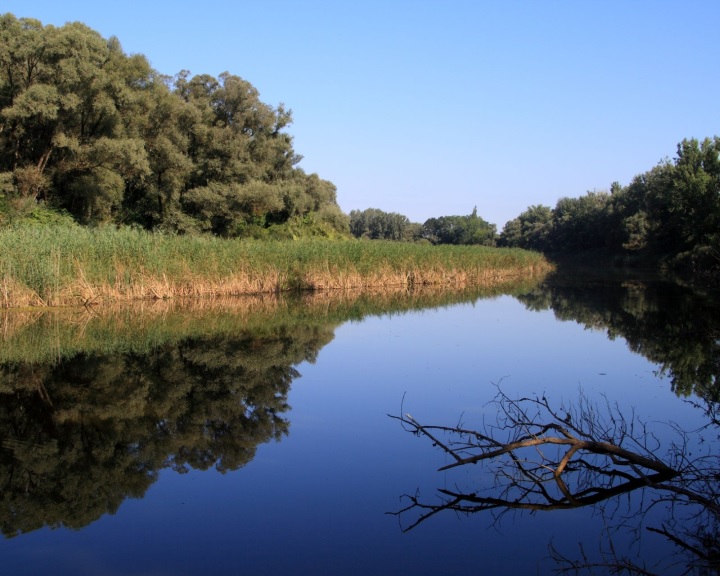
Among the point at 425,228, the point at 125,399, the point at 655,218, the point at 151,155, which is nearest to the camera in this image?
the point at 125,399

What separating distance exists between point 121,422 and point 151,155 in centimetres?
2340

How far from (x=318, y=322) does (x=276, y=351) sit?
4156 millimetres

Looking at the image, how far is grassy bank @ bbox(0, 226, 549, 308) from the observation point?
16484 millimetres

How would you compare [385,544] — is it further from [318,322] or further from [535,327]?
[535,327]

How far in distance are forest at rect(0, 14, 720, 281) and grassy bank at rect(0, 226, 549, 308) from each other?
147 inches

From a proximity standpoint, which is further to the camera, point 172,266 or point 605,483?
point 172,266

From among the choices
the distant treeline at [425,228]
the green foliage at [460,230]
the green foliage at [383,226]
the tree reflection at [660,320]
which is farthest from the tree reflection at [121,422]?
the green foliage at [383,226]

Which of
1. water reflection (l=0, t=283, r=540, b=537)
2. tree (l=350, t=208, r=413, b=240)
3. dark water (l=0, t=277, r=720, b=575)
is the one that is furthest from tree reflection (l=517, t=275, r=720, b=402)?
tree (l=350, t=208, r=413, b=240)

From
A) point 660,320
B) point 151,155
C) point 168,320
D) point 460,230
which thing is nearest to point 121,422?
point 168,320

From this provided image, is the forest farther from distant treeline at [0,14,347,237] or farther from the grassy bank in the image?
the grassy bank

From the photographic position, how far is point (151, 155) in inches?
1133

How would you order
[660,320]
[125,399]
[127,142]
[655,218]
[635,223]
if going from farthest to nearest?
[635,223] < [655,218] < [127,142] < [660,320] < [125,399]

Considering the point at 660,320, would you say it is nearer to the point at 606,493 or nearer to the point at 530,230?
the point at 606,493

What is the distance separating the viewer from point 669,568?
420 centimetres
